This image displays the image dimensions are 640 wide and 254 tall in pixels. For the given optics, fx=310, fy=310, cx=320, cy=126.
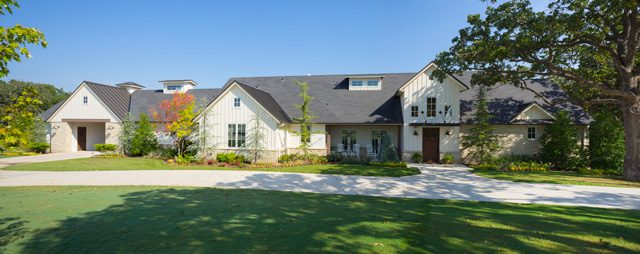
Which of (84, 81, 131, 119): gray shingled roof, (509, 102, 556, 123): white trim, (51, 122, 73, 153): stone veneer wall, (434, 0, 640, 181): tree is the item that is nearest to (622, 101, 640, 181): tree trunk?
(434, 0, 640, 181): tree

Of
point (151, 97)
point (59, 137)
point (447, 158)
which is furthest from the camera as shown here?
point (151, 97)

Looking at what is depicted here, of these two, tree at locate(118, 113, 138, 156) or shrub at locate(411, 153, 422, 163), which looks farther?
tree at locate(118, 113, 138, 156)

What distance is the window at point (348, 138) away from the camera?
23.4 m

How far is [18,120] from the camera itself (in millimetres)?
4422

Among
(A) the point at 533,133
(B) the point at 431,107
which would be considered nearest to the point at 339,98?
(B) the point at 431,107

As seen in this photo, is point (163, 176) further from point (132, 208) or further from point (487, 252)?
point (487, 252)

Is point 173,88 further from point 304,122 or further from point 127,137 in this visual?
point 304,122

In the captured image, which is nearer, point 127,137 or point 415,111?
point 415,111

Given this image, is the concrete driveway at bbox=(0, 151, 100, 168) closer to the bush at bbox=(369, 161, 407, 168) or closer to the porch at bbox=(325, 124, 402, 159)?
the porch at bbox=(325, 124, 402, 159)

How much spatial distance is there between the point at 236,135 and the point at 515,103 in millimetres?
20116

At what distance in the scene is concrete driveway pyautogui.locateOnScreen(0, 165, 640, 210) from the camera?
10.4 m

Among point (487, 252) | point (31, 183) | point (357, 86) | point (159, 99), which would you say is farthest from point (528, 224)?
point (159, 99)

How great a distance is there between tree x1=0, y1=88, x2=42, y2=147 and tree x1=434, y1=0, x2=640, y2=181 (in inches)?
612

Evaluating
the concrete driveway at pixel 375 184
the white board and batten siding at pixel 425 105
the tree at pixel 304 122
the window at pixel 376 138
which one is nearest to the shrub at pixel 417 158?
the white board and batten siding at pixel 425 105
